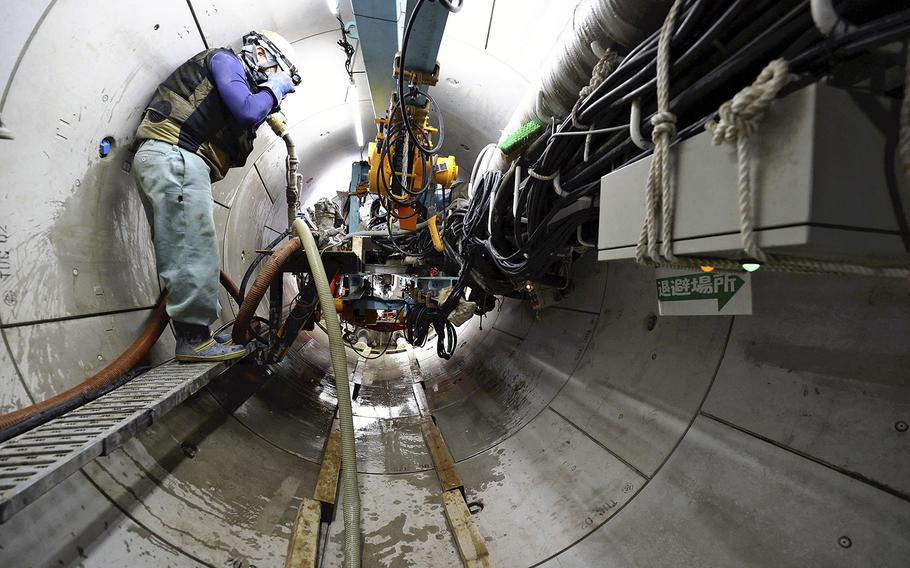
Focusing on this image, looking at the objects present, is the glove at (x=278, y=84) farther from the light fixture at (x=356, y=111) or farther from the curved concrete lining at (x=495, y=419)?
the light fixture at (x=356, y=111)

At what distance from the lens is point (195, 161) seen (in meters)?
2.16

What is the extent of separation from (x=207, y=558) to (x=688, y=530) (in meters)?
2.23

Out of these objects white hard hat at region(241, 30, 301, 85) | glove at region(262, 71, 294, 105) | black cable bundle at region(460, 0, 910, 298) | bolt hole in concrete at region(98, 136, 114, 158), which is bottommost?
black cable bundle at region(460, 0, 910, 298)

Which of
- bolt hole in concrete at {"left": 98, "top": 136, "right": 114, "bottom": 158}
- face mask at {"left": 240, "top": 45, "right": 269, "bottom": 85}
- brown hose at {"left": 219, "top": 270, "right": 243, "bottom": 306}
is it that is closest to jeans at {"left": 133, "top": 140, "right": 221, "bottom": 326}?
bolt hole in concrete at {"left": 98, "top": 136, "right": 114, "bottom": 158}

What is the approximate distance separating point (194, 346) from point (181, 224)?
0.78 meters

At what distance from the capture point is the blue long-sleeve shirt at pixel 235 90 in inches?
87.2

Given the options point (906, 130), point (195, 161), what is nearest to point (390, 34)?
point (195, 161)

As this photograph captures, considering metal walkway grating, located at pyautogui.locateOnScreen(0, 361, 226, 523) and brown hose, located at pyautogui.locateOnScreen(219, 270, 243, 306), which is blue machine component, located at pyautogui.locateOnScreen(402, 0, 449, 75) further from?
brown hose, located at pyautogui.locateOnScreen(219, 270, 243, 306)

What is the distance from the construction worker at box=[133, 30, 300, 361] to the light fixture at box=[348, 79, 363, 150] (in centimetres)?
196

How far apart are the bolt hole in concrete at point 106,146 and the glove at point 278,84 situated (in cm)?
95

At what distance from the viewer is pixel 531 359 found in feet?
11.6

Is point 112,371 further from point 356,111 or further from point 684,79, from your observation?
point 356,111

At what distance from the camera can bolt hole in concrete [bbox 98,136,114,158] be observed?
1.92 m

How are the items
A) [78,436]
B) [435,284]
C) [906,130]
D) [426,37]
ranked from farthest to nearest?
1. [435,284]
2. [426,37]
3. [78,436]
4. [906,130]
